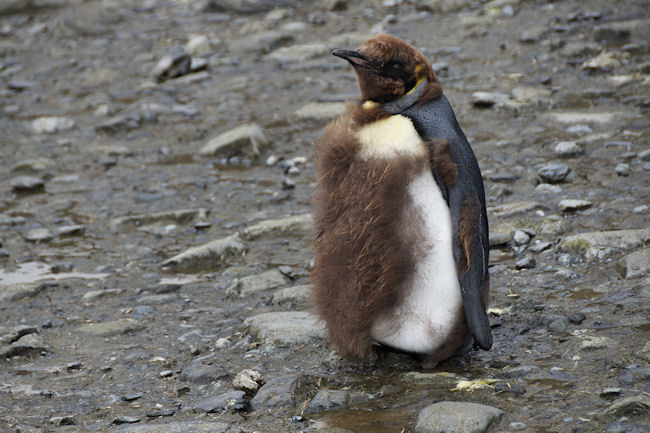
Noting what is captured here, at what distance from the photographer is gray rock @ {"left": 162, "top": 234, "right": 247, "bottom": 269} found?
11.4 ft

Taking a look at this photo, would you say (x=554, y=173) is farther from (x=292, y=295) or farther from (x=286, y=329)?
(x=286, y=329)

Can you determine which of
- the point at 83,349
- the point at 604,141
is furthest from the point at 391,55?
the point at 604,141

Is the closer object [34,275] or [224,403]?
[224,403]

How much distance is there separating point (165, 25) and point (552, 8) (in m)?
3.62

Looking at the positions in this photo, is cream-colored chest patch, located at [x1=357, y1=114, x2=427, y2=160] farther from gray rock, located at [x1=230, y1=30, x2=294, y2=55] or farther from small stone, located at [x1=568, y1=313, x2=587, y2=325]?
gray rock, located at [x1=230, y1=30, x2=294, y2=55]

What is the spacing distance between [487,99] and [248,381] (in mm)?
2898

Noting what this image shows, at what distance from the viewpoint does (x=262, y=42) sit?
6.74 m

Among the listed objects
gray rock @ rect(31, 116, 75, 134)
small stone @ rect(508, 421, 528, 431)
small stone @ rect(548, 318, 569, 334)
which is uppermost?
small stone @ rect(508, 421, 528, 431)

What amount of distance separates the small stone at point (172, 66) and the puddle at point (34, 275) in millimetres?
3036

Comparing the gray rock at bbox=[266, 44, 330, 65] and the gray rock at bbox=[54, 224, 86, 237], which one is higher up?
the gray rock at bbox=[266, 44, 330, 65]

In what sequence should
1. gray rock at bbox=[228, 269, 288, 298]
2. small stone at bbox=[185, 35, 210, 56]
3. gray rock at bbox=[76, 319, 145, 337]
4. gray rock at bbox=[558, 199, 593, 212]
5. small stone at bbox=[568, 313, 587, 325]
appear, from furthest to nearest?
small stone at bbox=[185, 35, 210, 56]
gray rock at bbox=[558, 199, 593, 212]
gray rock at bbox=[228, 269, 288, 298]
gray rock at bbox=[76, 319, 145, 337]
small stone at bbox=[568, 313, 587, 325]

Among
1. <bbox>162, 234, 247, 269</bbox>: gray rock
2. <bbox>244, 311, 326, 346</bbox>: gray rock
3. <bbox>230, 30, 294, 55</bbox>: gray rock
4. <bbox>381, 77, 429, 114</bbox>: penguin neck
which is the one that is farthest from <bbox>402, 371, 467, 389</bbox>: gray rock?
<bbox>230, 30, 294, 55</bbox>: gray rock

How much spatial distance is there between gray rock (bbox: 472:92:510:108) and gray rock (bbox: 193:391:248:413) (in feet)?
9.68

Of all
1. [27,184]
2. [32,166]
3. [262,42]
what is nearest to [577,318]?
[27,184]
